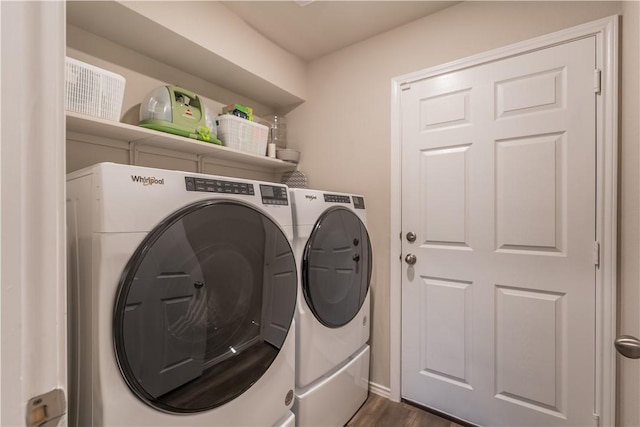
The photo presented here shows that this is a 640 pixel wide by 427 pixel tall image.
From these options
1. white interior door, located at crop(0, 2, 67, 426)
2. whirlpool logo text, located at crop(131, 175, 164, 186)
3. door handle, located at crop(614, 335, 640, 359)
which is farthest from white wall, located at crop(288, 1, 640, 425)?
white interior door, located at crop(0, 2, 67, 426)

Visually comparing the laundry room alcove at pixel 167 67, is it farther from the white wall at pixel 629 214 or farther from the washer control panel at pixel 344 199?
the white wall at pixel 629 214

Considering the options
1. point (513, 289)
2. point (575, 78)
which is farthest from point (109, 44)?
point (513, 289)

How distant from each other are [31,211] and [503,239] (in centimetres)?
182

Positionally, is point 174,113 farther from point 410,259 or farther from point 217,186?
point 410,259

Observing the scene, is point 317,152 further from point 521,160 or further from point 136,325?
point 136,325

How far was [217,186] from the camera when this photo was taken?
973mm

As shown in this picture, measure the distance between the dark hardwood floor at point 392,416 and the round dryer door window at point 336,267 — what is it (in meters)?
0.63

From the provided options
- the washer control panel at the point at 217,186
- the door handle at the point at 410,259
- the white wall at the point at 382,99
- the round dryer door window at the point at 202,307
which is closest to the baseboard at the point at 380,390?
the white wall at the point at 382,99

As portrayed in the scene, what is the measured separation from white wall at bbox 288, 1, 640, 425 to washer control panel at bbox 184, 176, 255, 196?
112 cm

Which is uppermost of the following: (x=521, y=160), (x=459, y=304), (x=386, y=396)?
(x=521, y=160)

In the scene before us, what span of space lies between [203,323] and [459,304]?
1.43 metres

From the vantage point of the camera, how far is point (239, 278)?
993 millimetres

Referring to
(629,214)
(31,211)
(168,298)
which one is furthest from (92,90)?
(629,214)

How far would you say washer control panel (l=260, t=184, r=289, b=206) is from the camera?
3.68 ft
